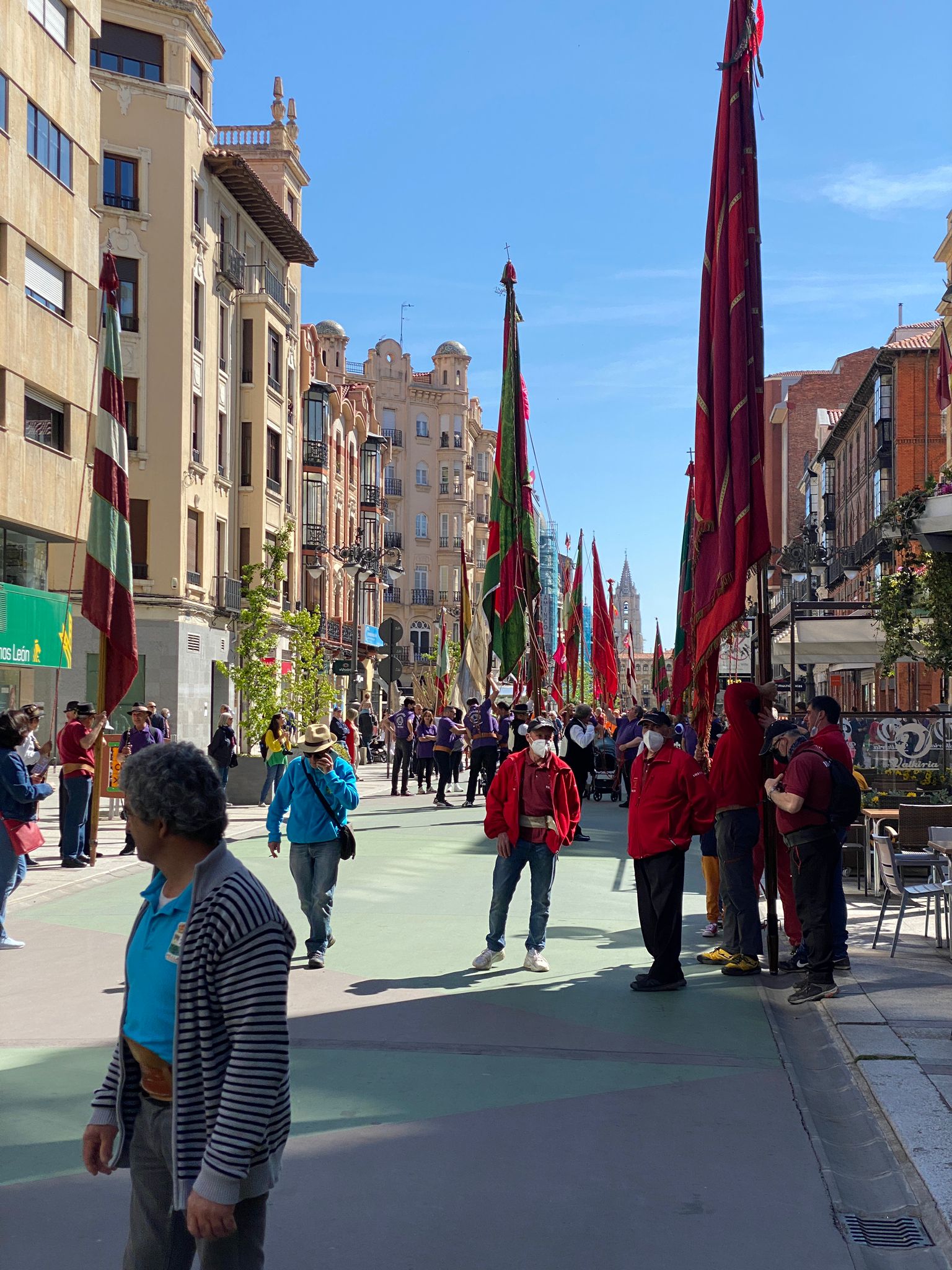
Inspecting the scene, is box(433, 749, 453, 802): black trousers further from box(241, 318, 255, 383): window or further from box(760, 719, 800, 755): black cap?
box(241, 318, 255, 383): window

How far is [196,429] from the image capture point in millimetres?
40406

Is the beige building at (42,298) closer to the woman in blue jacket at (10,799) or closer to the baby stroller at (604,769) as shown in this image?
the baby stroller at (604,769)

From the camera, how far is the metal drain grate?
15.9 feet

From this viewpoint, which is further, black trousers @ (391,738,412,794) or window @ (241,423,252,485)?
window @ (241,423,252,485)

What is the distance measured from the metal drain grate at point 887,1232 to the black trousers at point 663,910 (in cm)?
416

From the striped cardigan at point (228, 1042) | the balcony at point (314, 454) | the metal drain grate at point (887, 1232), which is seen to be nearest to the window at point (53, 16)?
the metal drain grate at point (887, 1232)

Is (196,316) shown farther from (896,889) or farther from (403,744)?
(896,889)

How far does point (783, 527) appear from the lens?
274ft

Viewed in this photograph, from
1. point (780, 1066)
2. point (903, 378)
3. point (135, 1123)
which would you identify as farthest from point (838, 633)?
point (903, 378)

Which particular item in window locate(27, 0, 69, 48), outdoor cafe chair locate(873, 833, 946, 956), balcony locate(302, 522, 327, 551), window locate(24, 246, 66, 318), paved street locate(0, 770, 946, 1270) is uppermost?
window locate(27, 0, 69, 48)

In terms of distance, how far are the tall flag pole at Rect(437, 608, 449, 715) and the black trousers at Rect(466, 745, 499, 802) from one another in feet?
14.5

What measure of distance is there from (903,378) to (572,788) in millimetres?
46352

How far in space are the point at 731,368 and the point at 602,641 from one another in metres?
34.8

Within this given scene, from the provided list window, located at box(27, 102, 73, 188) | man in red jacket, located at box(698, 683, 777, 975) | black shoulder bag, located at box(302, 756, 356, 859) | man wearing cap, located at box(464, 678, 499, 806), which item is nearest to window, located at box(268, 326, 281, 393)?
window, located at box(27, 102, 73, 188)
